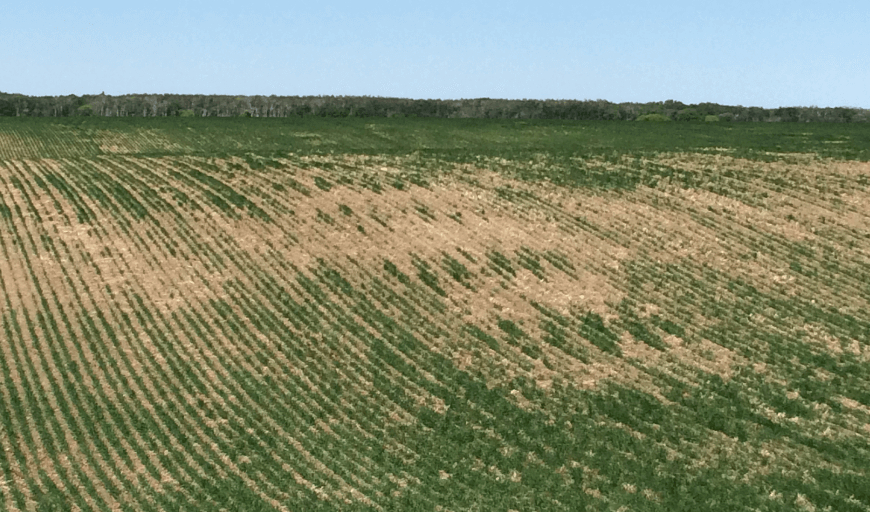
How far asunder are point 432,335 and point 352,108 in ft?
206

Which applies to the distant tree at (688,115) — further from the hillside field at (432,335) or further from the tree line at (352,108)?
the hillside field at (432,335)

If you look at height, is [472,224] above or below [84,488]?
above

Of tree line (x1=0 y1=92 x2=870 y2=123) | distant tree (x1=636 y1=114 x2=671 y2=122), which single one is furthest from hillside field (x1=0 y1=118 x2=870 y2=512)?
tree line (x1=0 y1=92 x2=870 y2=123)

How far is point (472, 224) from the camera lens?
31.4 m

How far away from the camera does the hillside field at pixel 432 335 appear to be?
53.9ft

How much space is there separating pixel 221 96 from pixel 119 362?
67.0 m

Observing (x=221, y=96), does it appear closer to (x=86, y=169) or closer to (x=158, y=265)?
(x=86, y=169)

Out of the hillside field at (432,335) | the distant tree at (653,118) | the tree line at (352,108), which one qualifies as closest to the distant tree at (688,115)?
the tree line at (352,108)

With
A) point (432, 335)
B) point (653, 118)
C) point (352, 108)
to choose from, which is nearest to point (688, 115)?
point (653, 118)

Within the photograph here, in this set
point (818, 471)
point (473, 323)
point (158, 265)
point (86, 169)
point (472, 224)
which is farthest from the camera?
point (86, 169)

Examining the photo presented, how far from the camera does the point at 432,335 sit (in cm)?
2291

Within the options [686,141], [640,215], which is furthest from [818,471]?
[686,141]

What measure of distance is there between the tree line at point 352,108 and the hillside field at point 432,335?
43316 millimetres

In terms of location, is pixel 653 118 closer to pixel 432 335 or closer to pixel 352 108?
pixel 352 108
